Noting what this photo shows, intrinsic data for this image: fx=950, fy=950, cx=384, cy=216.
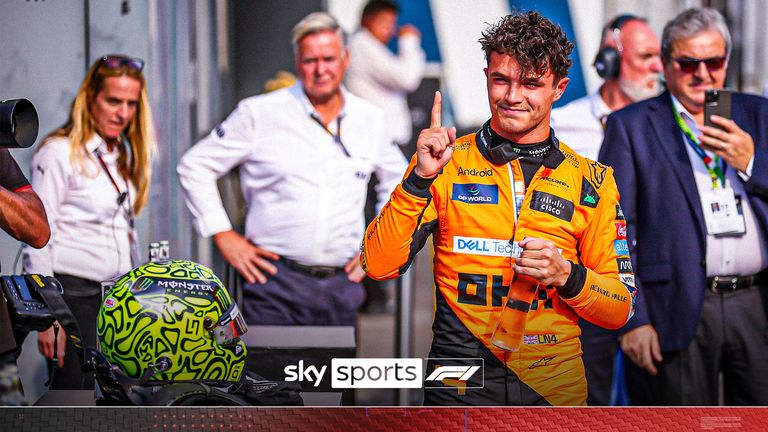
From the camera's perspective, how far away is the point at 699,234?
9.61 feet

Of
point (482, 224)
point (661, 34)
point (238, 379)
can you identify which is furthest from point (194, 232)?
point (661, 34)

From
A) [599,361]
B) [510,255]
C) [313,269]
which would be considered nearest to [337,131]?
[313,269]

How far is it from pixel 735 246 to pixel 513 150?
0.81m

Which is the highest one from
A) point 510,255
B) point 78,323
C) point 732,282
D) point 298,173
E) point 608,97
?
point 608,97

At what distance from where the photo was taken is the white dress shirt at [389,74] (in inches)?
116

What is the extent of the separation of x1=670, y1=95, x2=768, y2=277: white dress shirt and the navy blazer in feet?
0.07

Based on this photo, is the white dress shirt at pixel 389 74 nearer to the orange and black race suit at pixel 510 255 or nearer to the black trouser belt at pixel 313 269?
the orange and black race suit at pixel 510 255

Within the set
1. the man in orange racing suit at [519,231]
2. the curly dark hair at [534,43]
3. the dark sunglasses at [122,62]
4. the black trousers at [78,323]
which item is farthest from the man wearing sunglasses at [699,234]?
the black trousers at [78,323]

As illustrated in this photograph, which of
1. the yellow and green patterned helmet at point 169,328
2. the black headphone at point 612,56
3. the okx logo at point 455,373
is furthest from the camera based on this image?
the black headphone at point 612,56

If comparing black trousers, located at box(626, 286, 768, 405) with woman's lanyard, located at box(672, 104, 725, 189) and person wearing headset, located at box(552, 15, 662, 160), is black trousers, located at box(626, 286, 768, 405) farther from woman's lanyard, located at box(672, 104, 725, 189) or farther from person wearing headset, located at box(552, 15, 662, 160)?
person wearing headset, located at box(552, 15, 662, 160)

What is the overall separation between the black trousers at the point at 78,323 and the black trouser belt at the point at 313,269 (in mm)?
598

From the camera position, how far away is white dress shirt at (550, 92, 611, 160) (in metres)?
3.02

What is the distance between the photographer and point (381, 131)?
9.91 feet

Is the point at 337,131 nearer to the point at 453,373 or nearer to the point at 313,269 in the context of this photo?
the point at 313,269
